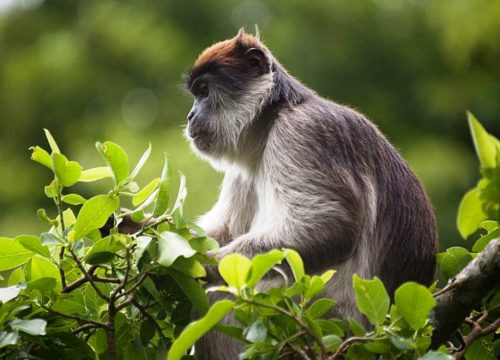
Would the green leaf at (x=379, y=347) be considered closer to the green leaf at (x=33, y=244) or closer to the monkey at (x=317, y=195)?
the green leaf at (x=33, y=244)

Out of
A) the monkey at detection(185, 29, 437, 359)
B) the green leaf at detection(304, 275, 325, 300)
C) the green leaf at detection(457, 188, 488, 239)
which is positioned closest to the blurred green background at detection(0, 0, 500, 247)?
the monkey at detection(185, 29, 437, 359)

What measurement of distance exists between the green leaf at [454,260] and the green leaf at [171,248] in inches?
44.9

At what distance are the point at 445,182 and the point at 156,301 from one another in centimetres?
1097

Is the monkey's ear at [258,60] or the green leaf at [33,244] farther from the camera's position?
the monkey's ear at [258,60]

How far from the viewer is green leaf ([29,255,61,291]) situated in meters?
3.38

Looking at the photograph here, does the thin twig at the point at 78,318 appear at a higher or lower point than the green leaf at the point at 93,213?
lower

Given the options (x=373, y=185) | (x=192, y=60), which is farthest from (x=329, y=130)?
(x=192, y=60)

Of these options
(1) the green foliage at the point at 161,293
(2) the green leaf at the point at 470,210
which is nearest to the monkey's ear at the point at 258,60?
(1) the green foliage at the point at 161,293

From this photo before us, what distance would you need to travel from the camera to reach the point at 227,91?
19.4ft

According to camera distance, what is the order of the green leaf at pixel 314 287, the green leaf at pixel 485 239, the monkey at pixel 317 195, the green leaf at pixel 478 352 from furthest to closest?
the monkey at pixel 317 195 < the green leaf at pixel 478 352 < the green leaf at pixel 485 239 < the green leaf at pixel 314 287

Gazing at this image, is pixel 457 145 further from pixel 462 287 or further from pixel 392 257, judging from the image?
pixel 462 287

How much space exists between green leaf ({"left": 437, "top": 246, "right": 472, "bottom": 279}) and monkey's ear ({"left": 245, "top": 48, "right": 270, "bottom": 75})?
226 centimetres

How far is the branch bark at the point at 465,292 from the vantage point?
119 inches

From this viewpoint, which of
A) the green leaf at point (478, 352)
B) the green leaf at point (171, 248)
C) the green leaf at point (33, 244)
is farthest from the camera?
the green leaf at point (478, 352)
